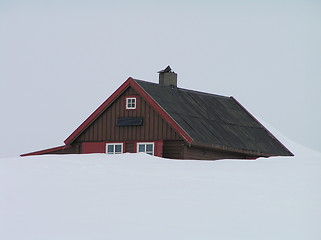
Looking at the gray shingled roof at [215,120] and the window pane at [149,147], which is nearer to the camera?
the window pane at [149,147]

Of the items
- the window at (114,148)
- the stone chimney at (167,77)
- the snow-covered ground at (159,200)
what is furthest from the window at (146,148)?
the snow-covered ground at (159,200)

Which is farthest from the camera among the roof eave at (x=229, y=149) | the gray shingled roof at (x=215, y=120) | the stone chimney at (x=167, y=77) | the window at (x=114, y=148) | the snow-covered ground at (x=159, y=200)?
the stone chimney at (x=167, y=77)

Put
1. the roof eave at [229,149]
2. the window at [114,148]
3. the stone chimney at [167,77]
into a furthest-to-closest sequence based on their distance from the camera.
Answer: the stone chimney at [167,77]
the window at [114,148]
the roof eave at [229,149]

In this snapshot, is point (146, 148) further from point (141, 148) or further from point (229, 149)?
point (229, 149)

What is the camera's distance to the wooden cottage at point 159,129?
141 ft

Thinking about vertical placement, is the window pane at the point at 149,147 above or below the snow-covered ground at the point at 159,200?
above

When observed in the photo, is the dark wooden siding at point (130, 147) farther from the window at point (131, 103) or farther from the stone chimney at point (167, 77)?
the stone chimney at point (167, 77)

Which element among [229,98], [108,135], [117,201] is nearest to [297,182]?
[117,201]

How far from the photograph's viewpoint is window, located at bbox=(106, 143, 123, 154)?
145ft

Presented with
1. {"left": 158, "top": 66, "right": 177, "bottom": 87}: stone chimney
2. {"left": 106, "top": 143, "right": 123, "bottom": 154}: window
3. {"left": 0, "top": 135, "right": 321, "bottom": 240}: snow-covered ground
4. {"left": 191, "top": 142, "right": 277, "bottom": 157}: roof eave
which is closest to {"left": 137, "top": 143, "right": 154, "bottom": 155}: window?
{"left": 106, "top": 143, "right": 123, "bottom": 154}: window

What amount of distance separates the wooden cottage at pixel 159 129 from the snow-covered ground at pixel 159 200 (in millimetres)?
8469

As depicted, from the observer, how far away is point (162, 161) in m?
34.8

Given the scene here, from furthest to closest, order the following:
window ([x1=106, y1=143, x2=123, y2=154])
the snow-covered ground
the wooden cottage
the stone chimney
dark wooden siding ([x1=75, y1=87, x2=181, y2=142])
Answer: the stone chimney → window ([x1=106, y1=143, x2=123, y2=154]) → dark wooden siding ([x1=75, y1=87, x2=181, y2=142]) → the wooden cottage → the snow-covered ground

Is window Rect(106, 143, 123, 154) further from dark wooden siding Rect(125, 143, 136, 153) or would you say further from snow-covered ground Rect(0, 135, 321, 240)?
snow-covered ground Rect(0, 135, 321, 240)
